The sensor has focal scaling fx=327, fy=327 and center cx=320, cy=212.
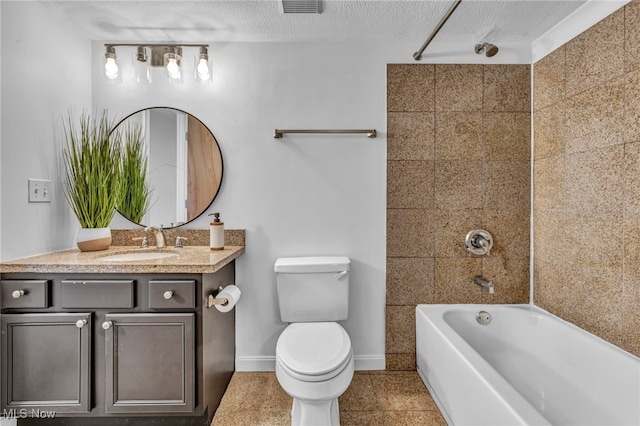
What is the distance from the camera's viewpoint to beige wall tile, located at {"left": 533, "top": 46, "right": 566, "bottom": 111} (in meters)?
1.88

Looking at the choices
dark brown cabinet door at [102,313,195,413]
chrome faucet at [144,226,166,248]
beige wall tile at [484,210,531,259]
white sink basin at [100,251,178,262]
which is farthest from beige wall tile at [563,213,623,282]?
chrome faucet at [144,226,166,248]

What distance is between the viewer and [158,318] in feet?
5.08

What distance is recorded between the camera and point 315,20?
1911mm

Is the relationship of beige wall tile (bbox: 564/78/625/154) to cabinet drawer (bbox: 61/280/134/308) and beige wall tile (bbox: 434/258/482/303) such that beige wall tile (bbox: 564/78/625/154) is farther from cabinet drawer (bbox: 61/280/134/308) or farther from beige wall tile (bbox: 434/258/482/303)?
cabinet drawer (bbox: 61/280/134/308)

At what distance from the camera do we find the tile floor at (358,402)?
5.65 ft

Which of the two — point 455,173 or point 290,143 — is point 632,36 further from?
point 290,143

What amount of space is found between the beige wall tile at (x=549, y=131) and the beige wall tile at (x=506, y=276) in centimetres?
69

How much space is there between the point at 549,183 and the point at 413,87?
1021 millimetres

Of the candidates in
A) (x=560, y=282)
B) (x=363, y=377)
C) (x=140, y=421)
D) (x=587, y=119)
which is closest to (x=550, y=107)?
(x=587, y=119)

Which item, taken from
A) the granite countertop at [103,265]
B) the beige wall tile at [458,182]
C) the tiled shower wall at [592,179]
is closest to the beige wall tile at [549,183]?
the tiled shower wall at [592,179]

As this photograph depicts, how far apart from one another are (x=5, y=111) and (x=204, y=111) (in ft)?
3.19

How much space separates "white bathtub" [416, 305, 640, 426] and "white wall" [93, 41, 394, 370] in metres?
0.64

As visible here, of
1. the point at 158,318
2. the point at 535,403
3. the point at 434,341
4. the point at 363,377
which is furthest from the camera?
the point at 363,377

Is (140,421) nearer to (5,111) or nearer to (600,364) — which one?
(5,111)
